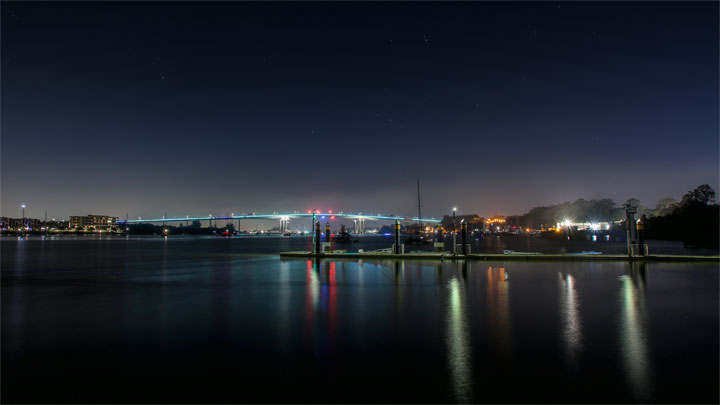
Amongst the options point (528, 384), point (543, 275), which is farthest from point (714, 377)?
point (543, 275)

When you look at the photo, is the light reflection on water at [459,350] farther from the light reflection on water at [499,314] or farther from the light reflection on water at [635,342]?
the light reflection on water at [635,342]

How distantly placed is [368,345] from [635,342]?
4.63 meters

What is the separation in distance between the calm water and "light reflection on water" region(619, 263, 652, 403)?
3 centimetres

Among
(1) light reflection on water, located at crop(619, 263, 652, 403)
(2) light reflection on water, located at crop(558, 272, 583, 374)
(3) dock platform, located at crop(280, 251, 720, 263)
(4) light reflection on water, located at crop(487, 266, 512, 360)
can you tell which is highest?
(3) dock platform, located at crop(280, 251, 720, 263)

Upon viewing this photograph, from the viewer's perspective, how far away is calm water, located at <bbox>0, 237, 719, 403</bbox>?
499 cm

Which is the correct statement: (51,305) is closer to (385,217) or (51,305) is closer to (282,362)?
(282,362)

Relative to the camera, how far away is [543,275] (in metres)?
16.7

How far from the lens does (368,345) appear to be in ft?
22.6

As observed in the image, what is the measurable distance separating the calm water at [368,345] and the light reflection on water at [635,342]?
0.03m

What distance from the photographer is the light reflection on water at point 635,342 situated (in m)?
5.05

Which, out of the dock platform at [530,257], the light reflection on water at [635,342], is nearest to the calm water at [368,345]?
the light reflection on water at [635,342]

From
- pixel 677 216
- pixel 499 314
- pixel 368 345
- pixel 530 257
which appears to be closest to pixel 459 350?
pixel 368 345

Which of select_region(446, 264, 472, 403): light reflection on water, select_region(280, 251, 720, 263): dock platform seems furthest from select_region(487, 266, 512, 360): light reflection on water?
select_region(280, 251, 720, 263): dock platform

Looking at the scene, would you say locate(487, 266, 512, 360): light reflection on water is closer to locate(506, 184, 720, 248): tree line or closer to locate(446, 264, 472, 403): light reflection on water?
locate(446, 264, 472, 403): light reflection on water
